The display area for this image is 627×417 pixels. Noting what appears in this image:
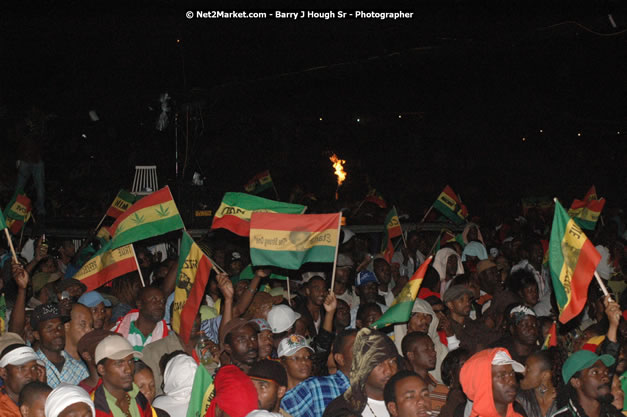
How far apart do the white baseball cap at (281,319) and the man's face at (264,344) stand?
40 centimetres

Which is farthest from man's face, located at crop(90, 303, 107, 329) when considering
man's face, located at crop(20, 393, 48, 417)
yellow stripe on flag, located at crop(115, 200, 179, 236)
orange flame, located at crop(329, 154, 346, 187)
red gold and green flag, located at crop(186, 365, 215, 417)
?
orange flame, located at crop(329, 154, 346, 187)

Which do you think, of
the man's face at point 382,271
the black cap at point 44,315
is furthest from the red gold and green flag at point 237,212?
the black cap at point 44,315

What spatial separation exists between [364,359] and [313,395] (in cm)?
49

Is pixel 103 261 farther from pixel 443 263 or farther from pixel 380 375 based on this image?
pixel 443 263

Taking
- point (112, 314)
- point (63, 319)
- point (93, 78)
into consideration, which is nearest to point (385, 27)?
point (93, 78)

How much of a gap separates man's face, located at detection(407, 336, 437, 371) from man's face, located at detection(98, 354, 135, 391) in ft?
7.32

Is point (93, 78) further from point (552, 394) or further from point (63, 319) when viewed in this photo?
point (552, 394)

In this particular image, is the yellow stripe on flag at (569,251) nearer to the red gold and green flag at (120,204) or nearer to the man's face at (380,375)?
the man's face at (380,375)

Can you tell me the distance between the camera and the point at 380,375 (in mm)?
4680

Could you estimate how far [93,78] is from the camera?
20.2 m

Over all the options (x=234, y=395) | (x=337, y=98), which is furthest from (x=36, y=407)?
(x=337, y=98)

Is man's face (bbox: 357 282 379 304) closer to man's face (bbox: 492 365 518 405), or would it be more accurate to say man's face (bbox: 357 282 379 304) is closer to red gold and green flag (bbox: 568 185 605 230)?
man's face (bbox: 492 365 518 405)

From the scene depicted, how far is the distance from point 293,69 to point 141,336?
1135cm

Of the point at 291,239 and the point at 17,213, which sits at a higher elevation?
the point at 291,239
